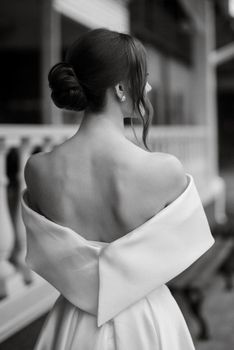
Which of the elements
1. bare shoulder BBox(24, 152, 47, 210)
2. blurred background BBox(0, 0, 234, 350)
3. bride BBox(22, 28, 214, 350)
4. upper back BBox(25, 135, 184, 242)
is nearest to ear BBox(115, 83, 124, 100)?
bride BBox(22, 28, 214, 350)

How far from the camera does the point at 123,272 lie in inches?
66.8

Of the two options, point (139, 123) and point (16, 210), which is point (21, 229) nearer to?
point (16, 210)

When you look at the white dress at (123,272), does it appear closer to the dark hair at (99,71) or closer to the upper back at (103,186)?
the upper back at (103,186)

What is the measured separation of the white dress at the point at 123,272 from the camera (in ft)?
5.55

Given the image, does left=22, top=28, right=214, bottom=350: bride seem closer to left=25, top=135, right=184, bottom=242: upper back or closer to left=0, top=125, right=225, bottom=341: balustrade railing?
left=25, top=135, right=184, bottom=242: upper back

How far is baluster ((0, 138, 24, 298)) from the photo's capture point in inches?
123

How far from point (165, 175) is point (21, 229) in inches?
76.2

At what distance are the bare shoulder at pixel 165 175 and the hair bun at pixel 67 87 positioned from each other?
24cm

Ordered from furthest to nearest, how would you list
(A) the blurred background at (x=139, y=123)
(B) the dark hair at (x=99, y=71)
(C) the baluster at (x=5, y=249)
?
(A) the blurred background at (x=139, y=123) → (C) the baluster at (x=5, y=249) → (B) the dark hair at (x=99, y=71)

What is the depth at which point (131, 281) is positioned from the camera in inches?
67.1

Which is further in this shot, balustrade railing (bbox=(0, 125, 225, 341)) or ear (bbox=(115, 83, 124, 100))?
balustrade railing (bbox=(0, 125, 225, 341))

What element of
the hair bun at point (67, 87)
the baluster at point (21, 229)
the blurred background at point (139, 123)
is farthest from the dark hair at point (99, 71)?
the baluster at point (21, 229)

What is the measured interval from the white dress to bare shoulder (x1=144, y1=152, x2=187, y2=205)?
0.03 metres

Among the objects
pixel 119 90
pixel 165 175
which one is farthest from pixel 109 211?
pixel 119 90
